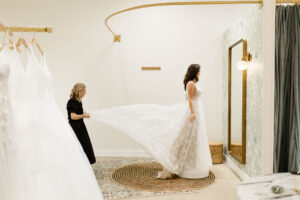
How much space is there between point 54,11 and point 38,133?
4.36 metres

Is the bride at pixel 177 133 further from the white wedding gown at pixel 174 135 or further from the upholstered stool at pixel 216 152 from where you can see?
the upholstered stool at pixel 216 152

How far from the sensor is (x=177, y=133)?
4.27 meters

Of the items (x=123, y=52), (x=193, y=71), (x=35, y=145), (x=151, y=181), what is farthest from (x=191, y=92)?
(x=35, y=145)

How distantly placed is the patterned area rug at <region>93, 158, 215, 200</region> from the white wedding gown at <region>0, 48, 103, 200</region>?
4.47 feet

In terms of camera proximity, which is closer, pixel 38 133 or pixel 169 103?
pixel 38 133

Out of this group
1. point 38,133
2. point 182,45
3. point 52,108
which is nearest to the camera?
point 38,133

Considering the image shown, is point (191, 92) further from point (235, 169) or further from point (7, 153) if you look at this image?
point (7, 153)

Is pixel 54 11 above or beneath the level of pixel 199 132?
above

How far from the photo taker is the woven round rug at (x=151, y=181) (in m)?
3.84

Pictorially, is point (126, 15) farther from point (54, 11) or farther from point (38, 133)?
point (38, 133)

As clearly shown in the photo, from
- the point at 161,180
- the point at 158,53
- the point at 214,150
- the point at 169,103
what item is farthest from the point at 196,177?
the point at 158,53

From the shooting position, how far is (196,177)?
4266 millimetres

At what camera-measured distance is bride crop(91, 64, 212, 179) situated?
4223 millimetres

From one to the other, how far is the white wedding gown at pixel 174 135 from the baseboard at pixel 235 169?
0.49m
